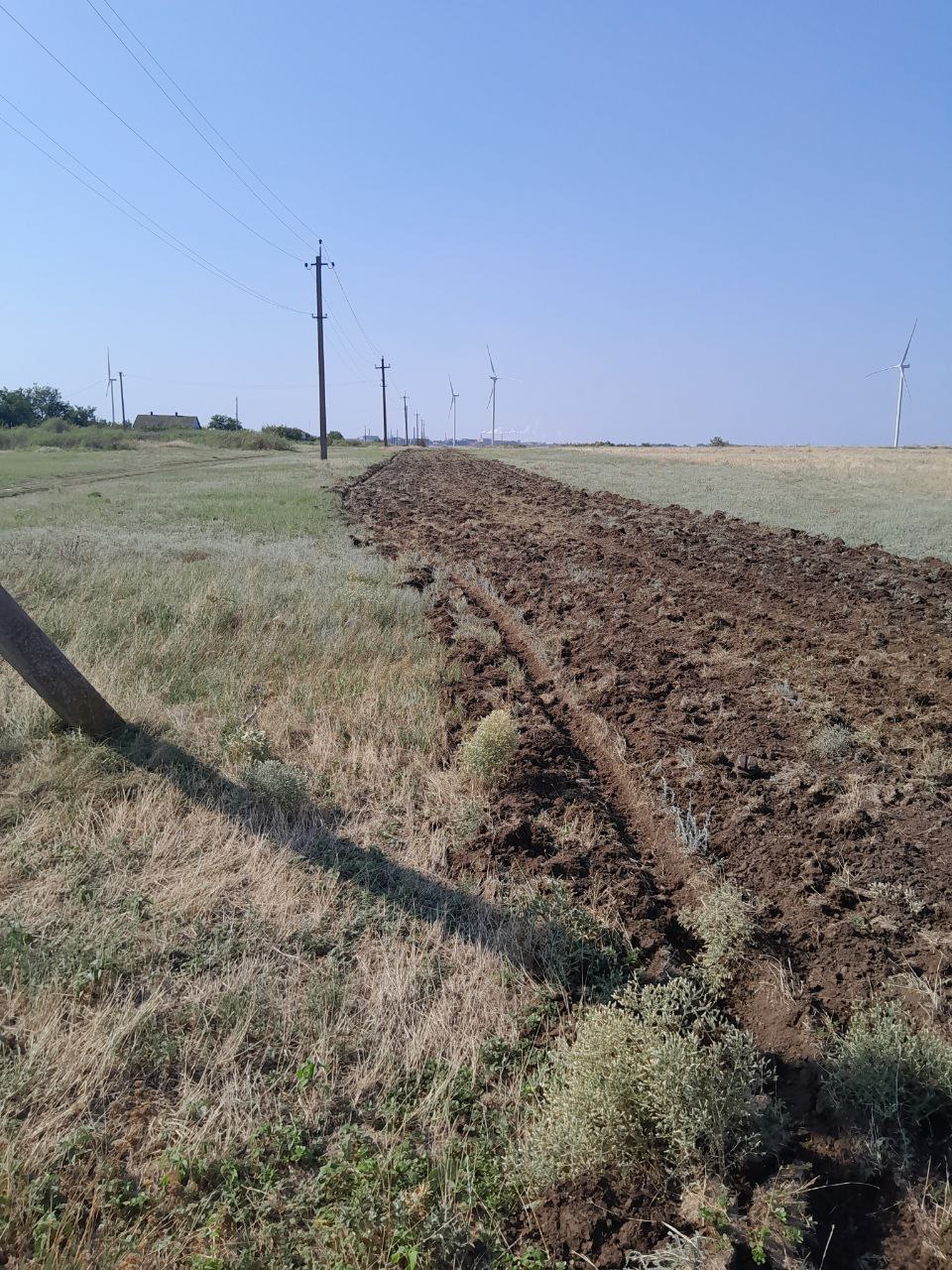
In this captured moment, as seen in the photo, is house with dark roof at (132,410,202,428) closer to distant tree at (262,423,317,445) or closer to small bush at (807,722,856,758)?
distant tree at (262,423,317,445)

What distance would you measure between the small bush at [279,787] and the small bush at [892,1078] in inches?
128

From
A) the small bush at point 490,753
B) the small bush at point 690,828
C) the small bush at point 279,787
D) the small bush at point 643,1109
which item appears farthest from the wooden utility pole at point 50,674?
the small bush at point 643,1109

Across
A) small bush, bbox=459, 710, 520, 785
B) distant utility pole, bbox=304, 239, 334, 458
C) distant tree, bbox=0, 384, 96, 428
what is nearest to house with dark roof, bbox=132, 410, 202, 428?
distant tree, bbox=0, 384, 96, 428

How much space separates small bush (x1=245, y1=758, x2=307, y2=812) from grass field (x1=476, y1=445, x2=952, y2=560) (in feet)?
43.5

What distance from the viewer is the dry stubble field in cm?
249

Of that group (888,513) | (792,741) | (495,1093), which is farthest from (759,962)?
(888,513)

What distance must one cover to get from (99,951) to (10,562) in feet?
30.3

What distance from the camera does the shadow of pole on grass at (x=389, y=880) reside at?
3.63m

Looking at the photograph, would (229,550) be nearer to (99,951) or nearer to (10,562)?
(10,562)

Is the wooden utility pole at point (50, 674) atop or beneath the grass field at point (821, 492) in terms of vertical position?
beneath

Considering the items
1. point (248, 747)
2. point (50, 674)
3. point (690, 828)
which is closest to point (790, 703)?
point (690, 828)

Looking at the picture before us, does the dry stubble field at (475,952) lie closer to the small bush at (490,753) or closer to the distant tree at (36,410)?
the small bush at (490,753)

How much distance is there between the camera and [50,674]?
17.4 ft

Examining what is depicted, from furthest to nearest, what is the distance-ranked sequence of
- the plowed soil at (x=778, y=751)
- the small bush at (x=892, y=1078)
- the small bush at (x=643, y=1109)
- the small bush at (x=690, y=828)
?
the small bush at (x=690, y=828)
the plowed soil at (x=778, y=751)
the small bush at (x=892, y=1078)
the small bush at (x=643, y=1109)
